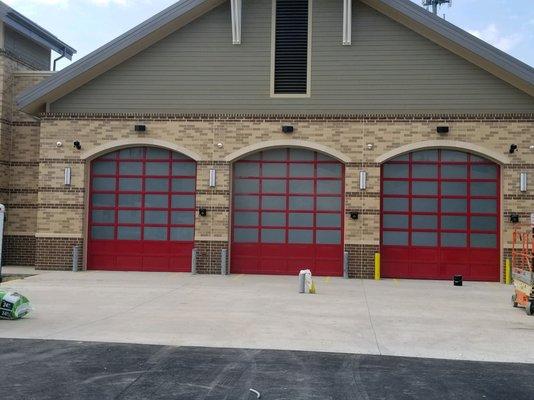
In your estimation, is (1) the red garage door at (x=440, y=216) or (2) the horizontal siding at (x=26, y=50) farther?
(2) the horizontal siding at (x=26, y=50)

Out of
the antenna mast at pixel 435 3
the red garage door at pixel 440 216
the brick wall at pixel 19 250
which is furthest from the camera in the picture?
the antenna mast at pixel 435 3

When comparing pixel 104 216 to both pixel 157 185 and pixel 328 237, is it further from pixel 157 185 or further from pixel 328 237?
pixel 328 237

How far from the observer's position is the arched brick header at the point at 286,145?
65.3 ft

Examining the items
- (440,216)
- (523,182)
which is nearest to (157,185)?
(440,216)

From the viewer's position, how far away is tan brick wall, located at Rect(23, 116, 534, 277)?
1931 cm

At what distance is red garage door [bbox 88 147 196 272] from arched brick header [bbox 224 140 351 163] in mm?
1778

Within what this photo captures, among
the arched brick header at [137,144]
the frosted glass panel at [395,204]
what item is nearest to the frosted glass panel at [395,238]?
the frosted glass panel at [395,204]

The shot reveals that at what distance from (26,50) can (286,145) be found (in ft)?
39.4

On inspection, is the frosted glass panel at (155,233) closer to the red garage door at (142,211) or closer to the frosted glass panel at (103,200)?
the red garage door at (142,211)

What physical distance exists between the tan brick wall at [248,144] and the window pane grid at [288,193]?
0.59 metres

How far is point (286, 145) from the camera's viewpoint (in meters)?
20.1

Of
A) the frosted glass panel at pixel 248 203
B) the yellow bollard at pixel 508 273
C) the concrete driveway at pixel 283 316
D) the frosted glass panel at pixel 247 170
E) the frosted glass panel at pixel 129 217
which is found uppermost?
the frosted glass panel at pixel 247 170

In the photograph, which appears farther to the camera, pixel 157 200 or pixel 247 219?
pixel 157 200

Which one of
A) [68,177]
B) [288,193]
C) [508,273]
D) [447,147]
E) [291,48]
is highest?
[291,48]
